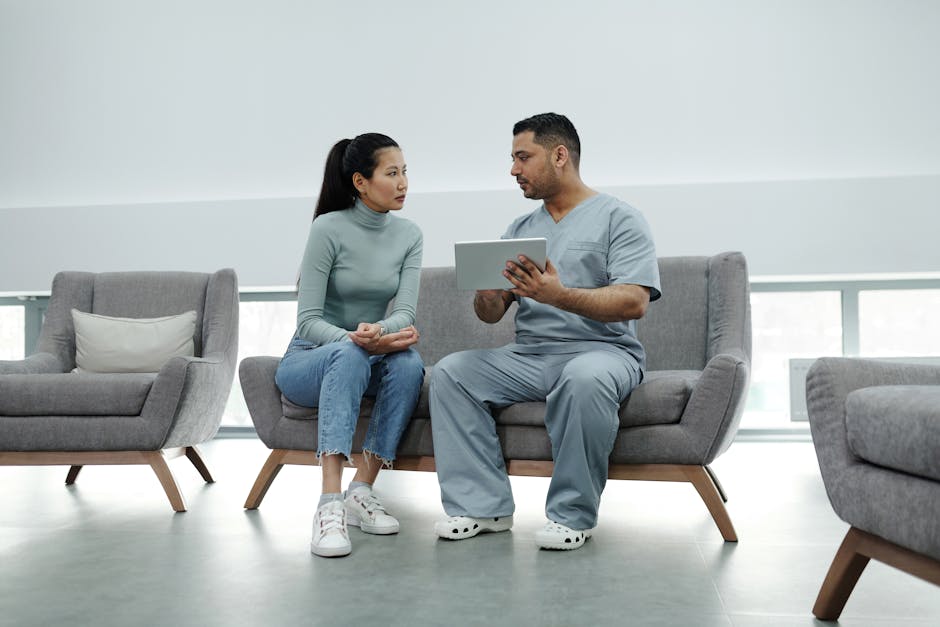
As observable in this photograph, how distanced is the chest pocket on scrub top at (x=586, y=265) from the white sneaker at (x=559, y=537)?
2.22 feet

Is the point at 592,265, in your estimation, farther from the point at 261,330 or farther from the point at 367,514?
the point at 261,330

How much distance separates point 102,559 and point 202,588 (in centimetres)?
40

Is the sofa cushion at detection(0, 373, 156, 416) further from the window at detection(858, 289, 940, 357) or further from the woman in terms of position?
the window at detection(858, 289, 940, 357)

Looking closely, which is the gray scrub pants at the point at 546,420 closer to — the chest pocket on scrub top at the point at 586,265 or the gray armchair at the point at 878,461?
the chest pocket on scrub top at the point at 586,265

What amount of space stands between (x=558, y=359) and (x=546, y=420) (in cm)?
20

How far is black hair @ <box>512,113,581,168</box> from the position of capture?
2.33m

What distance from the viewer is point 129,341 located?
297cm

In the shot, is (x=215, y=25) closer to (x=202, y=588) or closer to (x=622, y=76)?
(x=622, y=76)

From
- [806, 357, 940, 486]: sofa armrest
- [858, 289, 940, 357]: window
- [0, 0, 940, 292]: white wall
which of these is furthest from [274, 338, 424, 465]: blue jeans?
[858, 289, 940, 357]: window

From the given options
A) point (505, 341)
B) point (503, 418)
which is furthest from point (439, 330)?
point (503, 418)

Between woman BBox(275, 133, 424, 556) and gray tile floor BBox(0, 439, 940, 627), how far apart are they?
23 centimetres

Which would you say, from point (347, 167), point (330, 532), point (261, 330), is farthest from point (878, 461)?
point (261, 330)

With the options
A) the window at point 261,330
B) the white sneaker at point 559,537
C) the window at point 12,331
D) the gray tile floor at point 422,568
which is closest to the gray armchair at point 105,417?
the gray tile floor at point 422,568

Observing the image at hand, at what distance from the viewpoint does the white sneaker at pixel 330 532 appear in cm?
188
